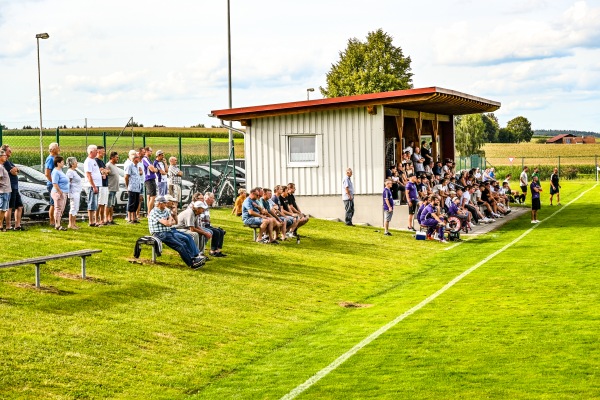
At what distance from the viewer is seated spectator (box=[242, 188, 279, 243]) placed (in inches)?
868

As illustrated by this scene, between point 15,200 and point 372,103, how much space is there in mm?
13132

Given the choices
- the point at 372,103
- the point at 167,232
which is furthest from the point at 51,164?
the point at 372,103

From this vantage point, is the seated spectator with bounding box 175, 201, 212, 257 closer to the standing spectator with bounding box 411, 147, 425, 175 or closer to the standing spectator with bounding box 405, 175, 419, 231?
the standing spectator with bounding box 405, 175, 419, 231

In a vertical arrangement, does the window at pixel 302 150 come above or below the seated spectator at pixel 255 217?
above

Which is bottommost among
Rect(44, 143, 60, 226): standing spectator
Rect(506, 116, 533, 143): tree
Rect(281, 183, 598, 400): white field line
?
Rect(281, 183, 598, 400): white field line

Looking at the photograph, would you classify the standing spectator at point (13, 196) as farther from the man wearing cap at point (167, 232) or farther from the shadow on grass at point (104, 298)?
the shadow on grass at point (104, 298)

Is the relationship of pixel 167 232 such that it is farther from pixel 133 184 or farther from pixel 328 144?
pixel 328 144

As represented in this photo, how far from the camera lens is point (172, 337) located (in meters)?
12.8

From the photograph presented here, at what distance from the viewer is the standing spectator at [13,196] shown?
1894cm

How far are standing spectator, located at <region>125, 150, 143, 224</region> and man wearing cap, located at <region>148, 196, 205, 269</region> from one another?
14.7 ft

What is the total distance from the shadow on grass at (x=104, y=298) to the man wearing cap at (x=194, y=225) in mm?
3141

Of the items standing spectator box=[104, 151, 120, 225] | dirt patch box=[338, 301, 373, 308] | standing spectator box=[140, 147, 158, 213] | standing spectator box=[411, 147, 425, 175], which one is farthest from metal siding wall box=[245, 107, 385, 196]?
dirt patch box=[338, 301, 373, 308]

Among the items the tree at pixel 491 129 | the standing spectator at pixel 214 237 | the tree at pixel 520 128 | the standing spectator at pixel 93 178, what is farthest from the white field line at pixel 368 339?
the tree at pixel 520 128

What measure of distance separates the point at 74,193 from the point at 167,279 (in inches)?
175
